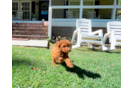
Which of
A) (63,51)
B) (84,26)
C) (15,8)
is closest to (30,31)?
(84,26)

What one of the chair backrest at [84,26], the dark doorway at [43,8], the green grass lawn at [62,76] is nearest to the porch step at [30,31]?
the chair backrest at [84,26]

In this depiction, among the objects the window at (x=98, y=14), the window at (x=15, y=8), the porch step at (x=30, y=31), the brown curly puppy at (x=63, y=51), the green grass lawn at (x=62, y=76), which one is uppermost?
the window at (x=15, y=8)

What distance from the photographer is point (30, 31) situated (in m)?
6.61

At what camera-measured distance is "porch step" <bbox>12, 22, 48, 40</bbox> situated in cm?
618

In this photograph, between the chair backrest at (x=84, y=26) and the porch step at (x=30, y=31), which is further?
the porch step at (x=30, y=31)

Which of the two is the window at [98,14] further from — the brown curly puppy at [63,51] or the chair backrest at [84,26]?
the brown curly puppy at [63,51]

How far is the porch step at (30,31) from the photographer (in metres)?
6.18

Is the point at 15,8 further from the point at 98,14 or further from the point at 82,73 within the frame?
the point at 82,73

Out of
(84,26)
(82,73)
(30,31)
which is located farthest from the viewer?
(30,31)

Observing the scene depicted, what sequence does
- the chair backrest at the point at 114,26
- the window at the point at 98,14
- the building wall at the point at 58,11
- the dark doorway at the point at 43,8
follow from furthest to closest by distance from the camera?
the dark doorway at the point at 43,8 → the building wall at the point at 58,11 → the window at the point at 98,14 → the chair backrest at the point at 114,26

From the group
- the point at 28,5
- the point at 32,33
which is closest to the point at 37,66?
the point at 32,33

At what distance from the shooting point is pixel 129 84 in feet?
2.21

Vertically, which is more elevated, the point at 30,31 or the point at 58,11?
the point at 58,11
